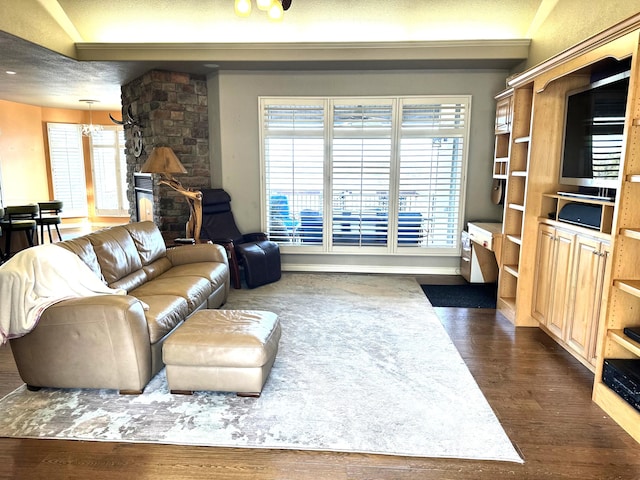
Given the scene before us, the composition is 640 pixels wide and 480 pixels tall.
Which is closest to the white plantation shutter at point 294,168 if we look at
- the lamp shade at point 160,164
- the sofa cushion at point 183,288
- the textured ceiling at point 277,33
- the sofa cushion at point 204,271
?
the textured ceiling at point 277,33

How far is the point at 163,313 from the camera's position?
2822 millimetres

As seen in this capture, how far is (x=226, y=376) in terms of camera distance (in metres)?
2.53

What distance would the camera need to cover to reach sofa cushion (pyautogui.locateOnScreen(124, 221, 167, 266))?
3738 mm

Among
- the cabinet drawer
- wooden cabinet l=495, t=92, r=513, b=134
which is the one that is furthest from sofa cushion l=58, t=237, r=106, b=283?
wooden cabinet l=495, t=92, r=513, b=134

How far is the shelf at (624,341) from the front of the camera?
7.49 ft

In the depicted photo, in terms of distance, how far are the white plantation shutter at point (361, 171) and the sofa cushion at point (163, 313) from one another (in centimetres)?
284

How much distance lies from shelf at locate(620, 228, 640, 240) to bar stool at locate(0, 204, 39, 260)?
23.5 ft

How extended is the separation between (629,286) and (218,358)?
239 centimetres

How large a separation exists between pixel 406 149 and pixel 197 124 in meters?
2.77

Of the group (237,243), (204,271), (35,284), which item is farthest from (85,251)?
(237,243)

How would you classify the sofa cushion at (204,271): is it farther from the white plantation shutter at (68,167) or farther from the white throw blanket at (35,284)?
the white plantation shutter at (68,167)

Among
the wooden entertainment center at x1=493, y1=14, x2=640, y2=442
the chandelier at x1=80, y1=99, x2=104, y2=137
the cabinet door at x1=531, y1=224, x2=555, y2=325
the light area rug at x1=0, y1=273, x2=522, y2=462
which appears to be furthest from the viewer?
the chandelier at x1=80, y1=99, x2=104, y2=137

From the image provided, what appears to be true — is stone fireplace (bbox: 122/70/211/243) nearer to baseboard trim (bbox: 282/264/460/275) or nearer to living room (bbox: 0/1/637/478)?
living room (bbox: 0/1/637/478)

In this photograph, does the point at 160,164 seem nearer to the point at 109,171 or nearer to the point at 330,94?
the point at 330,94
